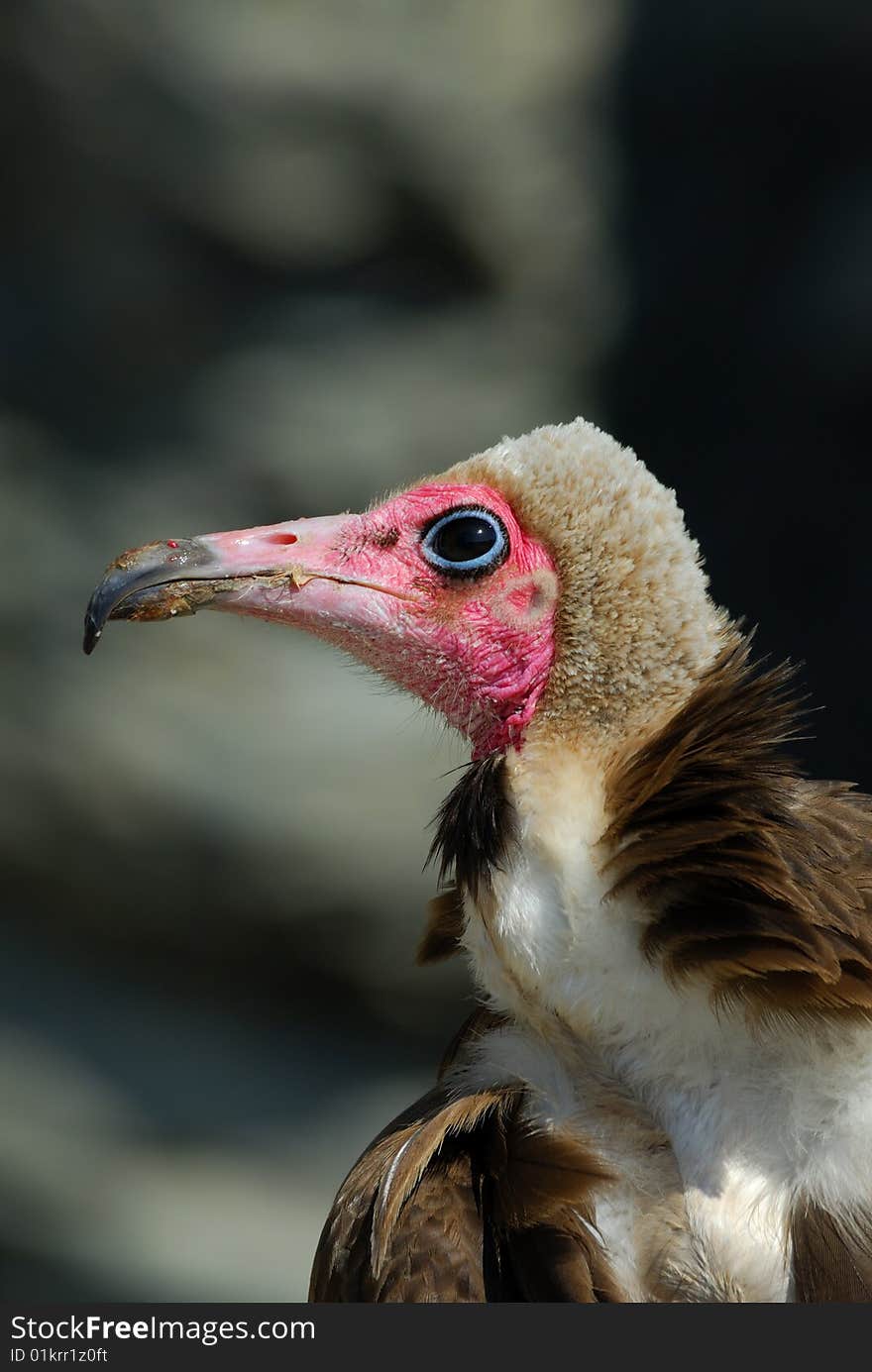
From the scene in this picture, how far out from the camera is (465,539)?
70.5 inches

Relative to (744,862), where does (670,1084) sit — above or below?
below

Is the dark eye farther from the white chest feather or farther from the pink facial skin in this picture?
the white chest feather

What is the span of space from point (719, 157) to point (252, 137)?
4.20ft

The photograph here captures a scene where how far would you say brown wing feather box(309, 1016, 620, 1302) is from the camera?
149 centimetres

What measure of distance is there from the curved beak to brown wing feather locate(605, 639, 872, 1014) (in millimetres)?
511

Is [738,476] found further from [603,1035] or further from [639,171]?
[603,1035]

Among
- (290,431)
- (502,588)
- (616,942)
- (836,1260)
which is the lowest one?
(836,1260)

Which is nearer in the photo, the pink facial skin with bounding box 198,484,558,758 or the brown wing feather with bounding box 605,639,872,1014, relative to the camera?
the brown wing feather with bounding box 605,639,872,1014

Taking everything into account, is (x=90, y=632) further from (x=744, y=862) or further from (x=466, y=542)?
(x=744, y=862)

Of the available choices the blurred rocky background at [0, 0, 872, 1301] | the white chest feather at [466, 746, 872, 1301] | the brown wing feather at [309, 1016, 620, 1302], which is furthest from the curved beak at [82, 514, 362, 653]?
the blurred rocky background at [0, 0, 872, 1301]

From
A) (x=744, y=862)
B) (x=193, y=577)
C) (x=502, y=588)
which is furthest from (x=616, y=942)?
(x=193, y=577)

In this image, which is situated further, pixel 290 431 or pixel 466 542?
pixel 290 431

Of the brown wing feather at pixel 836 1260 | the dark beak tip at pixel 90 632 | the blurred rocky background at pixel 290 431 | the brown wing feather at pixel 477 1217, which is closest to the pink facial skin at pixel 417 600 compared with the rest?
the dark beak tip at pixel 90 632

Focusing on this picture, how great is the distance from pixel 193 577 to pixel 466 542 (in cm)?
35
